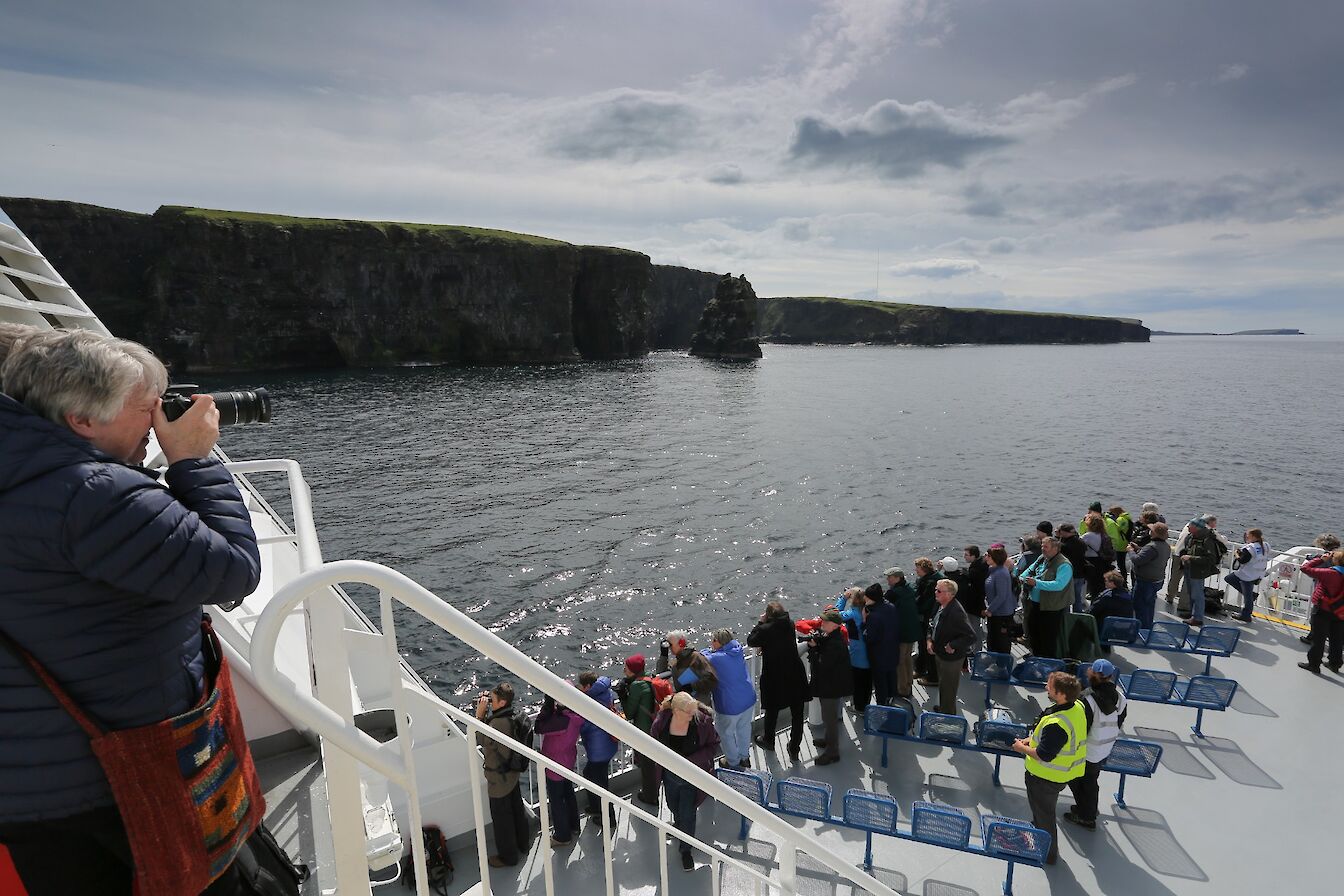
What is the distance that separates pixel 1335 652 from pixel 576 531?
69.1 ft

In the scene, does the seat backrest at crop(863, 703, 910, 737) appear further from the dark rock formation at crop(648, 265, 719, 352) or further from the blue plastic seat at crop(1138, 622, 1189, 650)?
the dark rock formation at crop(648, 265, 719, 352)

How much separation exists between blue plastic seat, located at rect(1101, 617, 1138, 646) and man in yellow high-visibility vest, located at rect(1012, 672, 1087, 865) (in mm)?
4954

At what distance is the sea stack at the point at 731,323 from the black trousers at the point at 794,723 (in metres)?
121

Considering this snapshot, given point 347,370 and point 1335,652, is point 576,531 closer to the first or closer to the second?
point 1335,652

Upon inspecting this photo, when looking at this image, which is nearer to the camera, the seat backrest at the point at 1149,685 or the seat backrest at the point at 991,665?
the seat backrest at the point at 1149,685

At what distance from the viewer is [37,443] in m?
1.59

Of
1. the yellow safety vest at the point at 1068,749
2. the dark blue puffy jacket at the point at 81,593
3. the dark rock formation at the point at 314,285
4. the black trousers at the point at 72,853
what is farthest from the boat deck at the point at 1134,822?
the dark rock formation at the point at 314,285

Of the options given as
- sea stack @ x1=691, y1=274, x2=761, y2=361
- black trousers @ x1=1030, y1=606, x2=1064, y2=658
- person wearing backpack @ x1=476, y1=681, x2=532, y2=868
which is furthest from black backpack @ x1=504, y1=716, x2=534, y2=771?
sea stack @ x1=691, y1=274, x2=761, y2=361

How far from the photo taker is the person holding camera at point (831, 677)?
8.73 meters

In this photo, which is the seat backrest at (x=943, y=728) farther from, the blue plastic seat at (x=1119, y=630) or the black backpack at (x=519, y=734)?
the black backpack at (x=519, y=734)

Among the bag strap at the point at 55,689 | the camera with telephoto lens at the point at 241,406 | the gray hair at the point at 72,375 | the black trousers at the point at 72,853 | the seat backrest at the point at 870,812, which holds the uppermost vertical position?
the gray hair at the point at 72,375

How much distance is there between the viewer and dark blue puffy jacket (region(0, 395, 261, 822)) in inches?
61.4

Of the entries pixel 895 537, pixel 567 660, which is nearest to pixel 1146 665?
pixel 567 660

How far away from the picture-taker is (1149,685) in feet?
30.5
